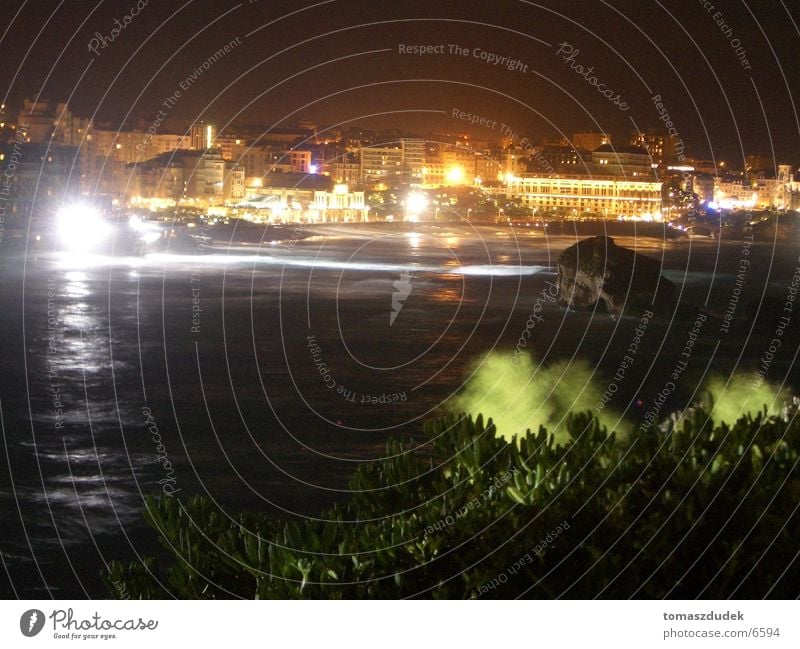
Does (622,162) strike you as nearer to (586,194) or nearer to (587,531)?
(586,194)

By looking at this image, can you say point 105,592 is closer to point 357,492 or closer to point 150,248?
point 357,492

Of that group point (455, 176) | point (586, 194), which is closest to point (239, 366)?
point (586, 194)

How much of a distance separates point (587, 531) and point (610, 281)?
17.6 metres

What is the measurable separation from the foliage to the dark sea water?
3.24m

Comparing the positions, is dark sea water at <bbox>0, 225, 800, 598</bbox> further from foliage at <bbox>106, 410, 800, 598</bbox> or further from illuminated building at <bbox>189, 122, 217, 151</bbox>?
illuminated building at <bbox>189, 122, 217, 151</bbox>

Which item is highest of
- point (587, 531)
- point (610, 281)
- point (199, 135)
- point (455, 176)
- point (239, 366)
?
point (199, 135)

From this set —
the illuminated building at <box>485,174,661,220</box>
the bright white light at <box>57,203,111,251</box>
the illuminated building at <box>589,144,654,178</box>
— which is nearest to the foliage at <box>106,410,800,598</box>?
the bright white light at <box>57,203,111,251</box>

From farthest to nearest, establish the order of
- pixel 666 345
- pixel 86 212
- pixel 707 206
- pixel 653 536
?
pixel 707 206, pixel 86 212, pixel 666 345, pixel 653 536

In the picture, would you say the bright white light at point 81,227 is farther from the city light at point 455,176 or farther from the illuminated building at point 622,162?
the illuminated building at point 622,162

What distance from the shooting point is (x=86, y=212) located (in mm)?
45688

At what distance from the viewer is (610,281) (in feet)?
66.5

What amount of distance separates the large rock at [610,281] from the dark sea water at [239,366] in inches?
18.9

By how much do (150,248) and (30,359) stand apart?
70.3 feet

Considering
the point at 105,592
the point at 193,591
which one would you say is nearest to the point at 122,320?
the point at 105,592
